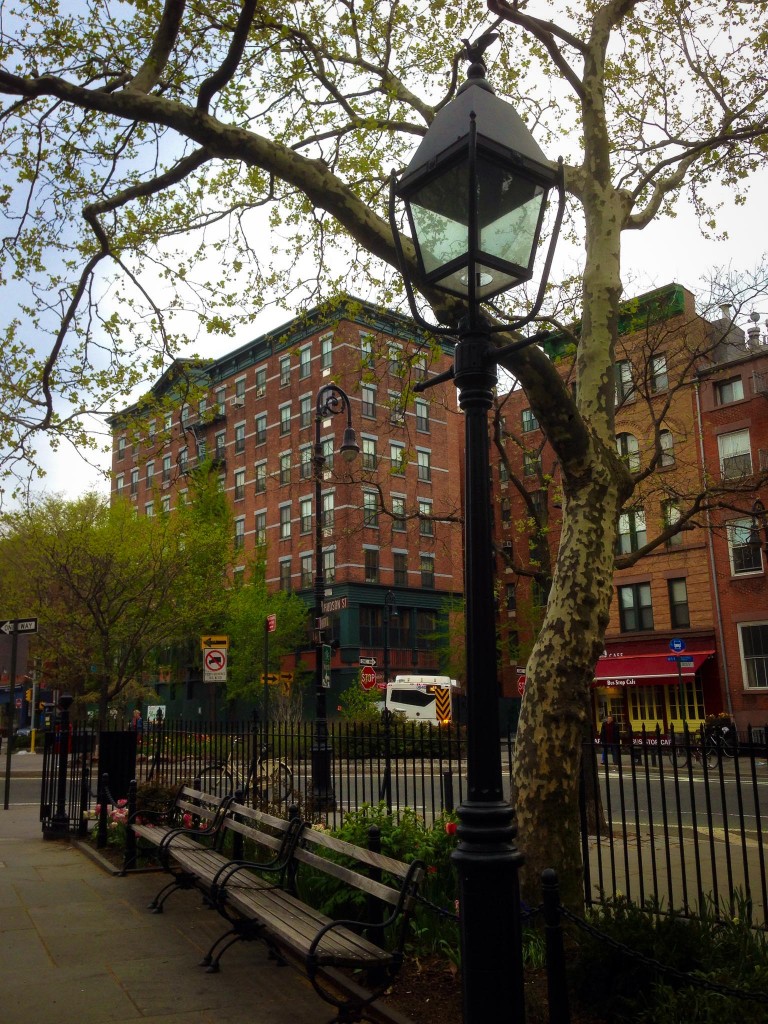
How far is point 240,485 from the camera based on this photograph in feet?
194

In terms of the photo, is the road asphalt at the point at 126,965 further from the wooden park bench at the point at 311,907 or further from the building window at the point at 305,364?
the building window at the point at 305,364

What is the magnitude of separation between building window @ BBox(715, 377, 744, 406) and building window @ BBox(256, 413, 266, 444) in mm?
29900

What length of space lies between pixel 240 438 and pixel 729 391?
3312 centimetres

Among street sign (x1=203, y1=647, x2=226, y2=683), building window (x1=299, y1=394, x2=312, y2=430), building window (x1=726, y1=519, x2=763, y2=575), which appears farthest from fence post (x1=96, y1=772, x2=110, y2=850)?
building window (x1=299, y1=394, x2=312, y2=430)

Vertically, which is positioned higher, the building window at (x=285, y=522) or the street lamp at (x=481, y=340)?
the building window at (x=285, y=522)

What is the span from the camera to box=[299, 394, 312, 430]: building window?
5325 centimetres

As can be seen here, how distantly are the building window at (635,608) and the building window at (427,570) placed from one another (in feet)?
52.8

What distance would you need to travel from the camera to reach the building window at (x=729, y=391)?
117 feet

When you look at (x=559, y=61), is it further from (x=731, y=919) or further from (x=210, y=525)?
(x=210, y=525)

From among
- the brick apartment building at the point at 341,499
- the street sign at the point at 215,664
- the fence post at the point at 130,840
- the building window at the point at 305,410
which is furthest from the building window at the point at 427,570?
the fence post at the point at 130,840

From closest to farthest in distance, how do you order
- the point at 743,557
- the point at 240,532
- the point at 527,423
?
the point at 743,557 → the point at 527,423 → the point at 240,532

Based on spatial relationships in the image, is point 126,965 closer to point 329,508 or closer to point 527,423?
point 527,423

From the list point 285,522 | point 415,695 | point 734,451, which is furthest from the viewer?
point 285,522

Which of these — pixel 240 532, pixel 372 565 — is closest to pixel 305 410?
pixel 240 532
